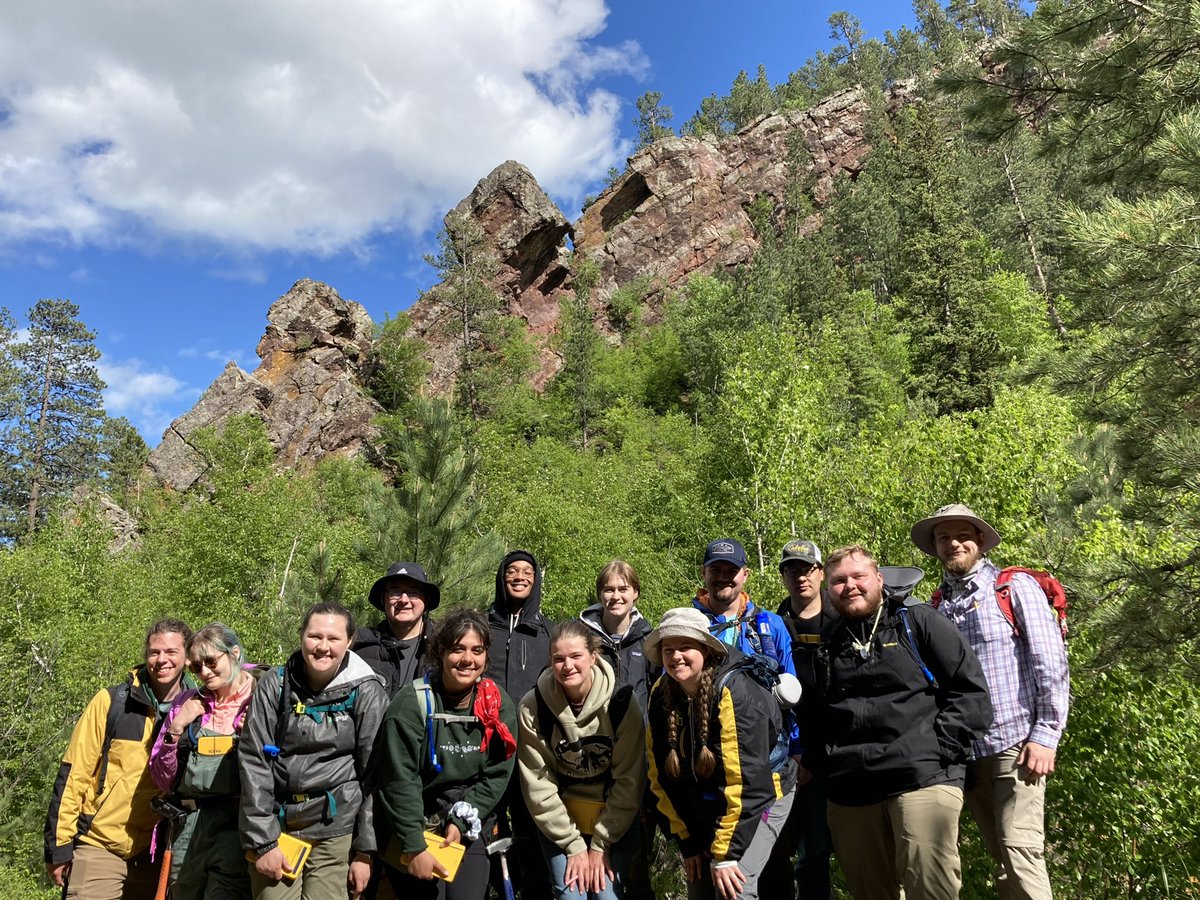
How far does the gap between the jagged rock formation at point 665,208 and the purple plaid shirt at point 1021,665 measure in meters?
45.2

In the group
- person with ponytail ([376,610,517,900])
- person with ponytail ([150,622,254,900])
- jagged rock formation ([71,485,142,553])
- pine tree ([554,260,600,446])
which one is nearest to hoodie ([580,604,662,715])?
person with ponytail ([376,610,517,900])

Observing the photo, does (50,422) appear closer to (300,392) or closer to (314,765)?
(300,392)

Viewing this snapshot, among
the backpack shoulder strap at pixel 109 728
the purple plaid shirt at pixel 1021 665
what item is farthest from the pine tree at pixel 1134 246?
the backpack shoulder strap at pixel 109 728

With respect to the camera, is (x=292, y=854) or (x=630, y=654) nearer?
(x=292, y=854)

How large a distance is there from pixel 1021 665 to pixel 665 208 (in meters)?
58.8

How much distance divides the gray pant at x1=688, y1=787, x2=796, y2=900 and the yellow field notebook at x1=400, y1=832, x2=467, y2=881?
1.10m

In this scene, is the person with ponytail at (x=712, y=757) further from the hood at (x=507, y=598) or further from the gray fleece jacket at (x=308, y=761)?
the gray fleece jacket at (x=308, y=761)

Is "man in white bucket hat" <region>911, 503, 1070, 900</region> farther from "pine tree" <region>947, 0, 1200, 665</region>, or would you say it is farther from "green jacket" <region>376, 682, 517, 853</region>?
"green jacket" <region>376, 682, 517, 853</region>

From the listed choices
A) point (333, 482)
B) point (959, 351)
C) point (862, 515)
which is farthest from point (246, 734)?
point (333, 482)

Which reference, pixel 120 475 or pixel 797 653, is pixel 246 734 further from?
pixel 120 475

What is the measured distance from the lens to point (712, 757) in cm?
316

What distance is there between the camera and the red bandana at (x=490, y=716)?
3.44 meters

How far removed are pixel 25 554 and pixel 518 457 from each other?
55.7 ft

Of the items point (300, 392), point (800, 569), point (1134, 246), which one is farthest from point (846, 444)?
point (300, 392)
